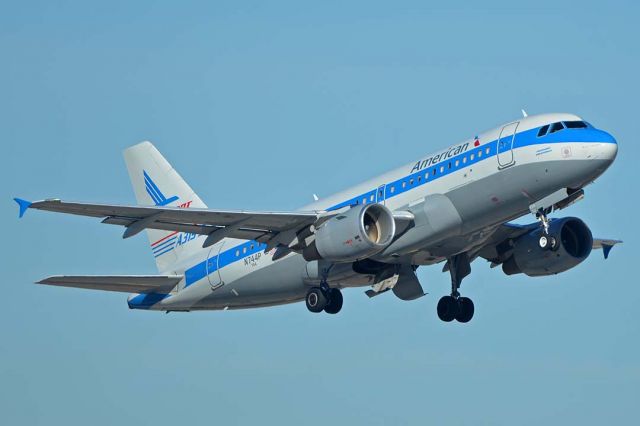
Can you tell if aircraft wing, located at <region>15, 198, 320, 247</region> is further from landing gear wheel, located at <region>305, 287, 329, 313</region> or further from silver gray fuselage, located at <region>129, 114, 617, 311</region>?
landing gear wheel, located at <region>305, 287, 329, 313</region>

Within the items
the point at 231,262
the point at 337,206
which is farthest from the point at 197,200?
the point at 337,206

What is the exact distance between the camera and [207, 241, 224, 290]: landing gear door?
185ft

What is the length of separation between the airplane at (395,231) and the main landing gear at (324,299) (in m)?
0.05

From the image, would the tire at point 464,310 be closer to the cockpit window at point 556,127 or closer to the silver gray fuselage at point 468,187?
the silver gray fuselage at point 468,187

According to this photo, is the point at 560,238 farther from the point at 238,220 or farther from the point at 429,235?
the point at 238,220

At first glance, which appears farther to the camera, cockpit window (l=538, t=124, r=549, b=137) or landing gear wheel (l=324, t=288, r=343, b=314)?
landing gear wheel (l=324, t=288, r=343, b=314)

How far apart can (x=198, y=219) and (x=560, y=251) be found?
14566mm

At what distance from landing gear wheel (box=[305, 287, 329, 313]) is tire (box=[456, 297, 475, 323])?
6.35 meters

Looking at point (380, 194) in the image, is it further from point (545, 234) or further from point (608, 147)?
point (608, 147)

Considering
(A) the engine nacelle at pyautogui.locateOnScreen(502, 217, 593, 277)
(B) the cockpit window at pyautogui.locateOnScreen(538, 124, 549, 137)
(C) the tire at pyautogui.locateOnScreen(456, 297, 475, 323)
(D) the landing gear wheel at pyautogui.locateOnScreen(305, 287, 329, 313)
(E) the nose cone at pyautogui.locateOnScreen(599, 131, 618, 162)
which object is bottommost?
(C) the tire at pyautogui.locateOnScreen(456, 297, 475, 323)

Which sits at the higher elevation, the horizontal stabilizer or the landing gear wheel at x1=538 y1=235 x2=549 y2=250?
the horizontal stabilizer

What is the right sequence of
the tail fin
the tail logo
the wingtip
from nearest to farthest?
the wingtip
the tail fin
the tail logo

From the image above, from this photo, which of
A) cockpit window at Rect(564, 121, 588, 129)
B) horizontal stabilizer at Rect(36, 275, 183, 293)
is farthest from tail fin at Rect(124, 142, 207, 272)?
cockpit window at Rect(564, 121, 588, 129)

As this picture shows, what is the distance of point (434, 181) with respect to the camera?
5009cm
